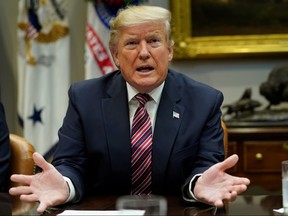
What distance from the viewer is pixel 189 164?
233cm

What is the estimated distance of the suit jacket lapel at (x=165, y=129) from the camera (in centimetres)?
228

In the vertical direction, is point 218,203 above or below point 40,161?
below

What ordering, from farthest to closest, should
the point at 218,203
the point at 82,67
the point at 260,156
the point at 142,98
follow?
1. the point at 82,67
2. the point at 260,156
3. the point at 142,98
4. the point at 218,203

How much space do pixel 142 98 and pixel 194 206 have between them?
0.67 m

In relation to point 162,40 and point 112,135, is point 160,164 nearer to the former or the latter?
point 112,135

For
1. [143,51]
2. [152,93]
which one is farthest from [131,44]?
[152,93]

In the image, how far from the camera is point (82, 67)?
4.90 meters

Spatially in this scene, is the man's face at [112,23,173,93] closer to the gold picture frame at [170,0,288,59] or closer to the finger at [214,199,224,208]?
the finger at [214,199,224,208]

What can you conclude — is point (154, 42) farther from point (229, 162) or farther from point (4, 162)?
point (4, 162)

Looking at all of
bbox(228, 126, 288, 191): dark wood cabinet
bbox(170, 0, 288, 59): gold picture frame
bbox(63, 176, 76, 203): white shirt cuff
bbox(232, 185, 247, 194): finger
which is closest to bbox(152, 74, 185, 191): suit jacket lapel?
bbox(63, 176, 76, 203): white shirt cuff

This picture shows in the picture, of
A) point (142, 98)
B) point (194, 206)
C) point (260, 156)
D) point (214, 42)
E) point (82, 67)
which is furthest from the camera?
point (82, 67)

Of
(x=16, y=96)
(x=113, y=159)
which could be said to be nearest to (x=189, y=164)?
(x=113, y=159)

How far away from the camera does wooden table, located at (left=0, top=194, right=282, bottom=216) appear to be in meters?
1.80

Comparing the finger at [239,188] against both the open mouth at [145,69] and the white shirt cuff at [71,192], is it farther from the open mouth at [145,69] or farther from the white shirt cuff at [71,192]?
the open mouth at [145,69]
